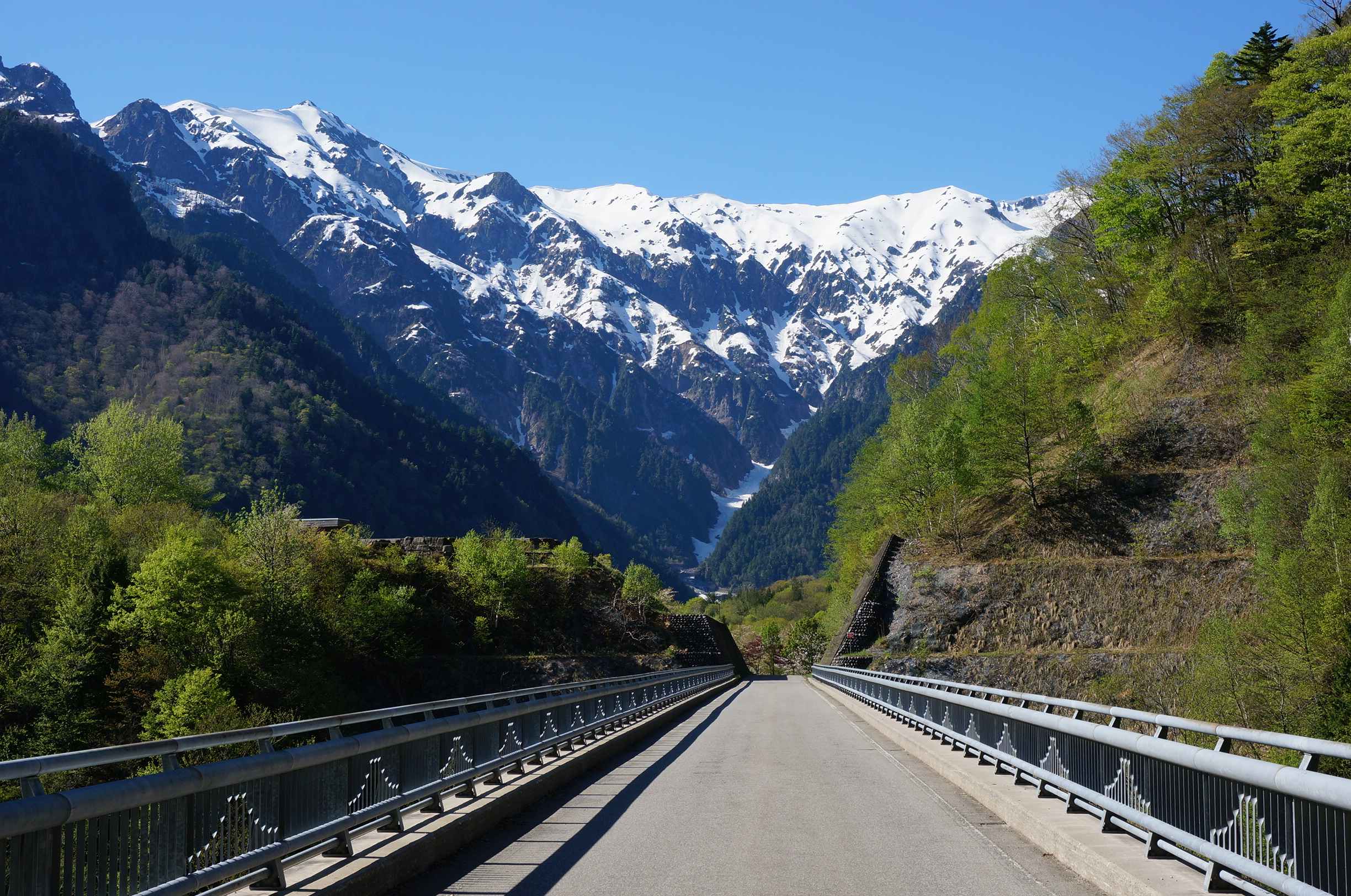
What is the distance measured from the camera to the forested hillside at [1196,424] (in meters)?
42.1

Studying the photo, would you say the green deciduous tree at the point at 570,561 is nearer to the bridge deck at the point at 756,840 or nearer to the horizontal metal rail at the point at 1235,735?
the bridge deck at the point at 756,840

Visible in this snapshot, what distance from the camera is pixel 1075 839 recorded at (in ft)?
29.3

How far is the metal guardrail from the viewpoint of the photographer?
5078 mm

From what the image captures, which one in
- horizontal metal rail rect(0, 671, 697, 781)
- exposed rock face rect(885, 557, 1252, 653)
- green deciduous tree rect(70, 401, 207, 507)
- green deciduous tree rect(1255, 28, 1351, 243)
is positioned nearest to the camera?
horizontal metal rail rect(0, 671, 697, 781)

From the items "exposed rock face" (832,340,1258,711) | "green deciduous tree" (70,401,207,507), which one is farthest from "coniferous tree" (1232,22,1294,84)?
"green deciduous tree" (70,401,207,507)

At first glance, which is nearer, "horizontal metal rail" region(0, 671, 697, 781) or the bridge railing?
"horizontal metal rail" region(0, 671, 697, 781)

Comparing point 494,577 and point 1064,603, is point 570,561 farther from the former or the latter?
point 1064,603

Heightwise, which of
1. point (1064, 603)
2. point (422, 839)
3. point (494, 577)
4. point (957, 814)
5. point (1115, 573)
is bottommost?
point (957, 814)

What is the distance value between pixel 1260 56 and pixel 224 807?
66.9 m

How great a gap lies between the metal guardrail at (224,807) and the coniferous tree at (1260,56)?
62311 millimetres

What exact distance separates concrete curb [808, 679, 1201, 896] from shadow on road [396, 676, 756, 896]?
4062 mm

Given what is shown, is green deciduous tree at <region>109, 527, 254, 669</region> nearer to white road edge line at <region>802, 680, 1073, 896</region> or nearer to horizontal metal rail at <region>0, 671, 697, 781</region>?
white road edge line at <region>802, 680, 1073, 896</region>

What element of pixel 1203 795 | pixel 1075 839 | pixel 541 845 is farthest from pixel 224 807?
pixel 1075 839

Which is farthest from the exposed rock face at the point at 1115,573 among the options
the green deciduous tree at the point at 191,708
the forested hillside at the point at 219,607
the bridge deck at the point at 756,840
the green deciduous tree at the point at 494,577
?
the bridge deck at the point at 756,840
